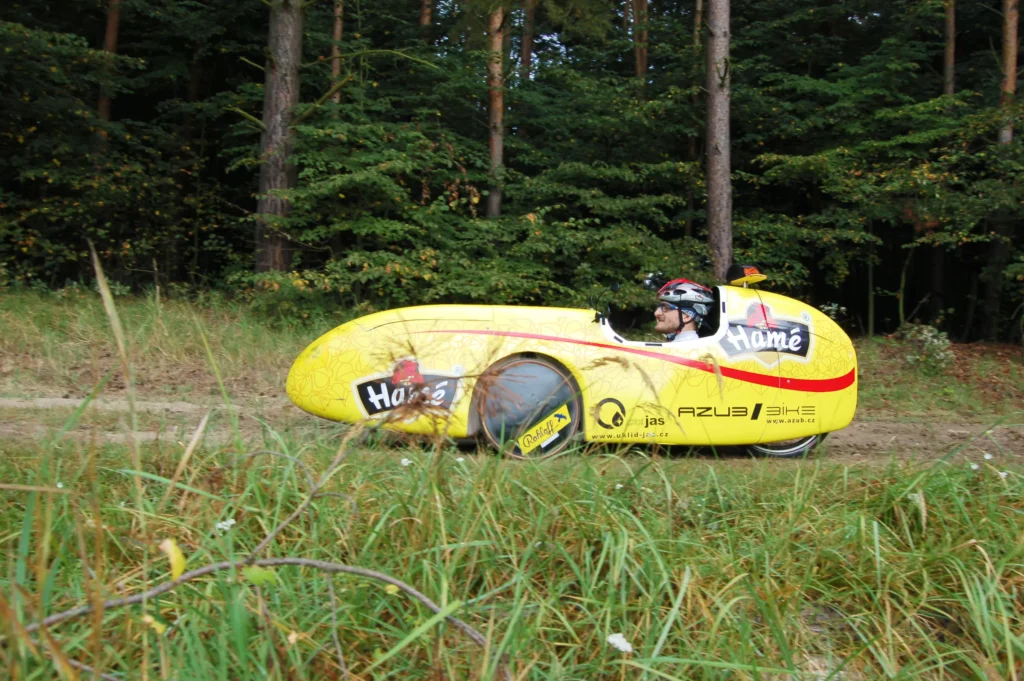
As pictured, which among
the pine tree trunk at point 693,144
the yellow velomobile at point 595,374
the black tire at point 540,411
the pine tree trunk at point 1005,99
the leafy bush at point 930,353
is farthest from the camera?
the pine tree trunk at point 693,144

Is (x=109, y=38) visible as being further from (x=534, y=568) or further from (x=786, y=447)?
(x=534, y=568)

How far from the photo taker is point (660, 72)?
46.1ft

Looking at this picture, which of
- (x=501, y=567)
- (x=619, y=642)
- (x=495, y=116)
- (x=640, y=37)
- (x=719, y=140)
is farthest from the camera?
(x=640, y=37)

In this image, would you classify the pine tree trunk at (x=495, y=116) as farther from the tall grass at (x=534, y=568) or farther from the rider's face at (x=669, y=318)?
the tall grass at (x=534, y=568)

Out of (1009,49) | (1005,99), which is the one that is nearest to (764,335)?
(1005,99)

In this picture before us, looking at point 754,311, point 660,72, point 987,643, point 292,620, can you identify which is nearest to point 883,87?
point 660,72

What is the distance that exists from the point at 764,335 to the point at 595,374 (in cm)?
124

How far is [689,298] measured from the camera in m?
5.68

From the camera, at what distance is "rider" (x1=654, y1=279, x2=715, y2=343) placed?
5.68m

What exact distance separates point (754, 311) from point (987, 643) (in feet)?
9.52

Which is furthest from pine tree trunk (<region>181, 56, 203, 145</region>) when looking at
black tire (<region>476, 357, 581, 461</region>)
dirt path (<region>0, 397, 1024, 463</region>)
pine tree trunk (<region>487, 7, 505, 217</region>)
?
black tire (<region>476, 357, 581, 461</region>)

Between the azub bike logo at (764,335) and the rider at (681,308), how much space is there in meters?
0.51

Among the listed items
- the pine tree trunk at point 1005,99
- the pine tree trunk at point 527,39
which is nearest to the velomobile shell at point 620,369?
the pine tree trunk at point 527,39

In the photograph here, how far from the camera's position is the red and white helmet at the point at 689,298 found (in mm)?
5684
